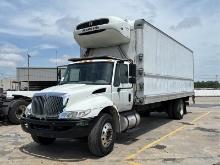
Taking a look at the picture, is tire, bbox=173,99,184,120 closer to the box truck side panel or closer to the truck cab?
the box truck side panel

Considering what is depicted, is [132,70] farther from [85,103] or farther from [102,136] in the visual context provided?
[102,136]

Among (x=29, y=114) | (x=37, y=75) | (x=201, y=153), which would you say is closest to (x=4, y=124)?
(x=29, y=114)

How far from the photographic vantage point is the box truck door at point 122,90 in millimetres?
9852

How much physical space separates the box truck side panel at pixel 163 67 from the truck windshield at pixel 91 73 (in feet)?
5.82

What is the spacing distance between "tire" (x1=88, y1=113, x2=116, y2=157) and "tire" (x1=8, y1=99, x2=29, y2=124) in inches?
271

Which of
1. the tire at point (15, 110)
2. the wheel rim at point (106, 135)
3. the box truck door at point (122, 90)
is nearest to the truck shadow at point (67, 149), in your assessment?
the wheel rim at point (106, 135)

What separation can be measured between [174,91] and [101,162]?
7.87 meters

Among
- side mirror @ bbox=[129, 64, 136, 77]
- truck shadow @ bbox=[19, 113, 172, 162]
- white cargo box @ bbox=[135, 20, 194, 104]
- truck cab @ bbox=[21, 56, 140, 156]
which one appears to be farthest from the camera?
white cargo box @ bbox=[135, 20, 194, 104]

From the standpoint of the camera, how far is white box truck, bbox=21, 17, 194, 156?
8414 mm

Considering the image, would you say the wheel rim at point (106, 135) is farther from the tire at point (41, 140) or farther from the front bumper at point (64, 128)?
the tire at point (41, 140)

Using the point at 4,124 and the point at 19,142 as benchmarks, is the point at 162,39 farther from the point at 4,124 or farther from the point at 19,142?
the point at 4,124

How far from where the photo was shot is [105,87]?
939cm

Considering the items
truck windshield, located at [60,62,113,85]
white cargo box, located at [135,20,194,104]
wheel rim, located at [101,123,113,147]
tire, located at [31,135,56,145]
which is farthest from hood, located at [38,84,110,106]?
white cargo box, located at [135,20,194,104]

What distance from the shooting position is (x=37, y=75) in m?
73.3
